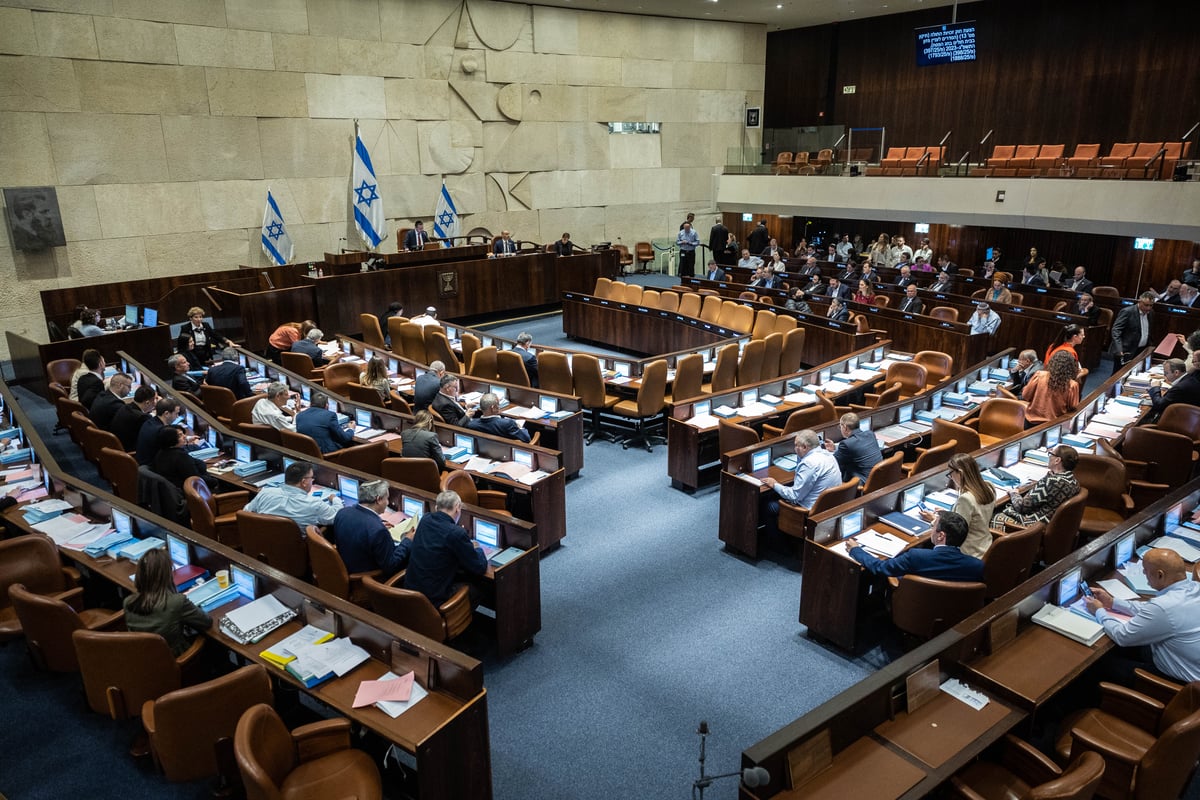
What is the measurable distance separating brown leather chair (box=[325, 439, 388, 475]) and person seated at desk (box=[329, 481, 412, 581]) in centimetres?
140

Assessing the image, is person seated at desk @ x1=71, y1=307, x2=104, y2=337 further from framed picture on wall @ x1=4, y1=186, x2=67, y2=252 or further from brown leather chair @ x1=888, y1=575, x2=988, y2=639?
brown leather chair @ x1=888, y1=575, x2=988, y2=639

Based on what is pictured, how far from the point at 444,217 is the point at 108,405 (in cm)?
1034

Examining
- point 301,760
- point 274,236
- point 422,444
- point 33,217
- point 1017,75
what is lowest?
point 301,760

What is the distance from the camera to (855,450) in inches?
249

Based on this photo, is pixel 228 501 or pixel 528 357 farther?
pixel 528 357

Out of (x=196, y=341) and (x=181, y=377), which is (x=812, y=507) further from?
(x=196, y=341)

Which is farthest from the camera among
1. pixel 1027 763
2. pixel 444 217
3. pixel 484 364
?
pixel 444 217

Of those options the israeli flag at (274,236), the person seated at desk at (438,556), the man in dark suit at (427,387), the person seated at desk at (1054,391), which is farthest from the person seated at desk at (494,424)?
the israeli flag at (274,236)

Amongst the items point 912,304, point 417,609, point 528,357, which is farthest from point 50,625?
point 912,304

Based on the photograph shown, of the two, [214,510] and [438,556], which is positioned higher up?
[438,556]

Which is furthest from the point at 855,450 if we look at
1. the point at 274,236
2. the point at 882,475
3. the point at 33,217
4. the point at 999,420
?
the point at 33,217

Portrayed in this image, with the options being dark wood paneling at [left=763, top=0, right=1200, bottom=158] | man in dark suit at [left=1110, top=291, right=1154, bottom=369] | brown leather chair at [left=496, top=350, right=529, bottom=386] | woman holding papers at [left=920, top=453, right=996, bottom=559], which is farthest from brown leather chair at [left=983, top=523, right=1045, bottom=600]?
dark wood paneling at [left=763, top=0, right=1200, bottom=158]

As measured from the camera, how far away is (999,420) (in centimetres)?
764

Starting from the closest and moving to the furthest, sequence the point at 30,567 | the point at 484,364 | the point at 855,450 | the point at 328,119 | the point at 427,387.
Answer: the point at 30,567 → the point at 855,450 → the point at 427,387 → the point at 484,364 → the point at 328,119
